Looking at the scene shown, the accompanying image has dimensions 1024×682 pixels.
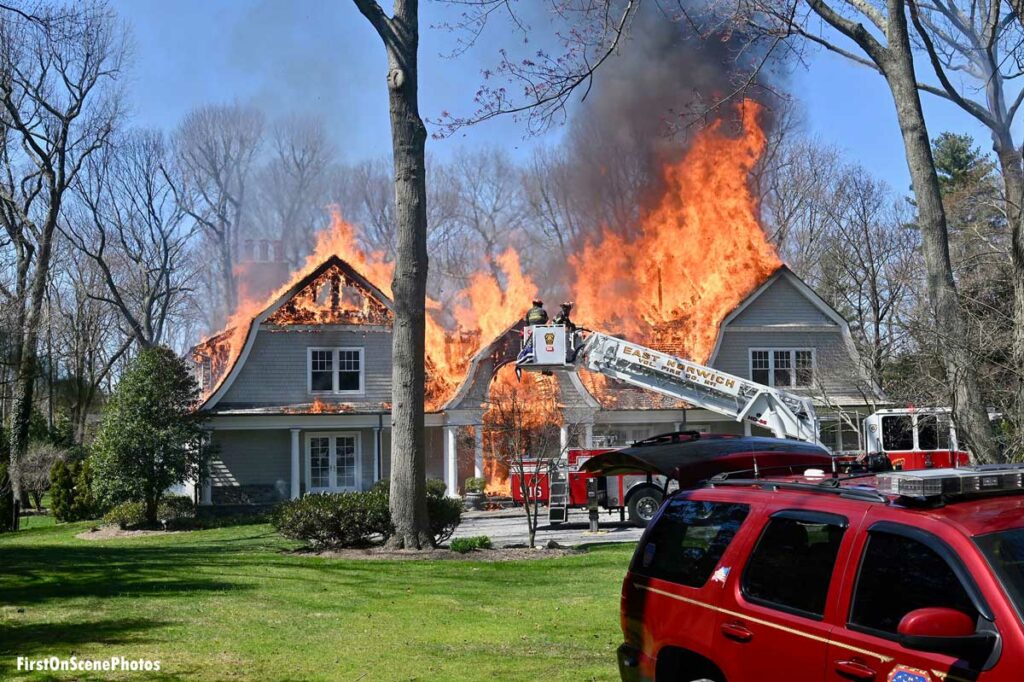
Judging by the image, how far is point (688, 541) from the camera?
5391 mm

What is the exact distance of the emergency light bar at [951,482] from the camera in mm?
4188

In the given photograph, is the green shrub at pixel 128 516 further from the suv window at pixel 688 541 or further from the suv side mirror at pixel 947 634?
the suv side mirror at pixel 947 634

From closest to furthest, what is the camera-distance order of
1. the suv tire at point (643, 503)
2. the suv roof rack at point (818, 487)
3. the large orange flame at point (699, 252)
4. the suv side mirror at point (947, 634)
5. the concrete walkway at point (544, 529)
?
the suv side mirror at point (947, 634)
the suv roof rack at point (818, 487)
the concrete walkway at point (544, 529)
the suv tire at point (643, 503)
the large orange flame at point (699, 252)

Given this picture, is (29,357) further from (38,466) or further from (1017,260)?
(1017,260)

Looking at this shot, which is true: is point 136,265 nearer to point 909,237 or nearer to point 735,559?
point 909,237

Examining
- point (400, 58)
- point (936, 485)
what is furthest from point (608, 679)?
point (400, 58)

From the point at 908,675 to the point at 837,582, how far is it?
54 cm

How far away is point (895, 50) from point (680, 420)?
17.5 m

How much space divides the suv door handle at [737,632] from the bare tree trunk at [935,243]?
26.9 ft

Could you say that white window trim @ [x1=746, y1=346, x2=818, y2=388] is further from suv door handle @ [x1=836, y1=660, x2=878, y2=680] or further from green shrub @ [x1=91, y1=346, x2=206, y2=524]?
suv door handle @ [x1=836, y1=660, x2=878, y2=680]

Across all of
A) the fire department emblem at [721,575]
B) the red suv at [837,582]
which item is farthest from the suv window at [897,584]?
the fire department emblem at [721,575]

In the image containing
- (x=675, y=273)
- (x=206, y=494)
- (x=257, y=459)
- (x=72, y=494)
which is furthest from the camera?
(x=675, y=273)

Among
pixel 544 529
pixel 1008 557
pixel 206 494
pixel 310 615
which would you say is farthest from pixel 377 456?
pixel 1008 557

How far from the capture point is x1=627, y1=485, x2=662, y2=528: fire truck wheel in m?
20.8
